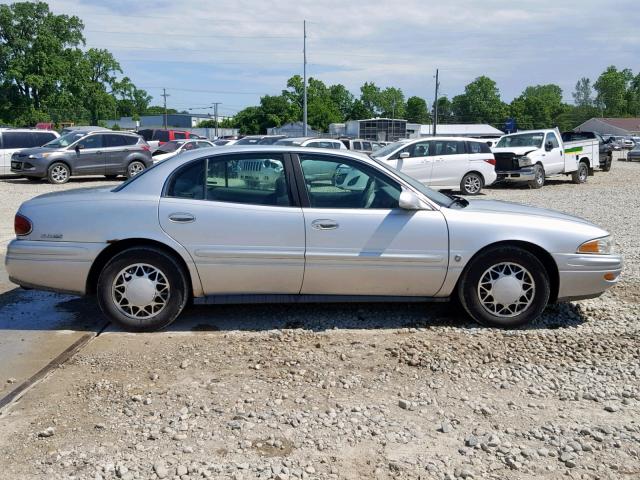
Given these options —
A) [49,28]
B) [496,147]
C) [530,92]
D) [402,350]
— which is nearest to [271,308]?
[402,350]

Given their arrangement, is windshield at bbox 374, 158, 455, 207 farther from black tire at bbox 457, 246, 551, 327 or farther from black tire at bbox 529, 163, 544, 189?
black tire at bbox 529, 163, 544, 189

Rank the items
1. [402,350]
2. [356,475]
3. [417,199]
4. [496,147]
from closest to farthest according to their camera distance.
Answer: [356,475] → [402,350] → [417,199] → [496,147]

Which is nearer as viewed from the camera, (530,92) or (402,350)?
(402,350)

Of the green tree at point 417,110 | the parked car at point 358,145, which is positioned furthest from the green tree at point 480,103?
the parked car at point 358,145

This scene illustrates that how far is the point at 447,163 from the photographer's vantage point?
679 inches

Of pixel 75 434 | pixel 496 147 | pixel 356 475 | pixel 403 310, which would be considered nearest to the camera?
pixel 356 475

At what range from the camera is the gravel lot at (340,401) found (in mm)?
3256

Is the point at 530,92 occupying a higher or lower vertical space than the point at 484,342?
higher

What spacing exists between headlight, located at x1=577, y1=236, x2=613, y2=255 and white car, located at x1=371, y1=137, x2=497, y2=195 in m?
11.4

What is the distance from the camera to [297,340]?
5.00 metres

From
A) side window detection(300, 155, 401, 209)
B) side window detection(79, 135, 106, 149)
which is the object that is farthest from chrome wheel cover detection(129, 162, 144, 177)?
side window detection(300, 155, 401, 209)

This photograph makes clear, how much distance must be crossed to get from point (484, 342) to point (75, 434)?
305 cm

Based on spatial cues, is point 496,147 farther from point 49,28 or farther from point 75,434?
point 49,28

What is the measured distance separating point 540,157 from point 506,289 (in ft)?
53.0
